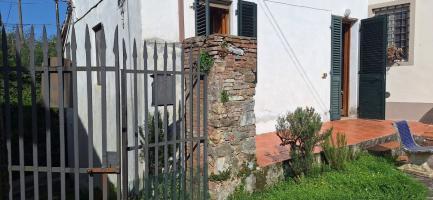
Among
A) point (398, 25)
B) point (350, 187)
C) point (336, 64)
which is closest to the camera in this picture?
point (350, 187)

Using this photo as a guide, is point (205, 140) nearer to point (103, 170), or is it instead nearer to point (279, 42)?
point (103, 170)

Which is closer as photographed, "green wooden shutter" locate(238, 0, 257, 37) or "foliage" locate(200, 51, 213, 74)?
"foliage" locate(200, 51, 213, 74)

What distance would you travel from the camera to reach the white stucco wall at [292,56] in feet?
24.7

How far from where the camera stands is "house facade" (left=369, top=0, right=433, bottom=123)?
913 cm

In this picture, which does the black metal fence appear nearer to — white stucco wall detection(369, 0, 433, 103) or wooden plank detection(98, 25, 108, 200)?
wooden plank detection(98, 25, 108, 200)

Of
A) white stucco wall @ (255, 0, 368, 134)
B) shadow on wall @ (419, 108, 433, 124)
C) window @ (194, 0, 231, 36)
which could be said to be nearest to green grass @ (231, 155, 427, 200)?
white stucco wall @ (255, 0, 368, 134)

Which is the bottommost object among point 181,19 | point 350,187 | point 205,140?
point 350,187

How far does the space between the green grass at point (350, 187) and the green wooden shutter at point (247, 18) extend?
3164 mm

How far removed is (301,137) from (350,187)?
3.33ft

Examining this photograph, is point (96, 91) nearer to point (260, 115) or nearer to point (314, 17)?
point (260, 115)

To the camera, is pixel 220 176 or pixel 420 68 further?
pixel 420 68

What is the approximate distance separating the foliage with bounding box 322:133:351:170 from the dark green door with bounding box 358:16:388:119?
14.7ft

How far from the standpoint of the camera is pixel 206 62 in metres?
4.38

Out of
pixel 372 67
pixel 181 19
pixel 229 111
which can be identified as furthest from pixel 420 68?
pixel 229 111
